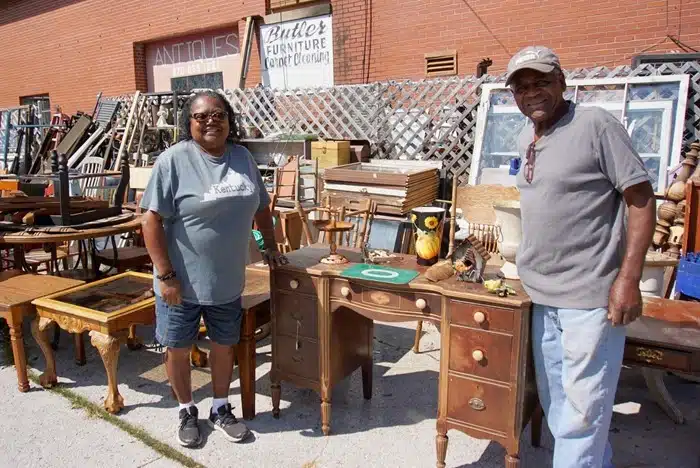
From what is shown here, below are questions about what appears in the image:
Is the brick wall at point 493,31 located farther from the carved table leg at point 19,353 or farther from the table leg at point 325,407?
the carved table leg at point 19,353

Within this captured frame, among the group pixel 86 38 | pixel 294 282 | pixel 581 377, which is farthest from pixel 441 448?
→ pixel 86 38

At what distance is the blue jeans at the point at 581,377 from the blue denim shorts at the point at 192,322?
1611mm

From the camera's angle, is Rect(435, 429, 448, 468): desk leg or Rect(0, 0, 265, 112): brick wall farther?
Rect(0, 0, 265, 112): brick wall

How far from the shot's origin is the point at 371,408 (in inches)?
132

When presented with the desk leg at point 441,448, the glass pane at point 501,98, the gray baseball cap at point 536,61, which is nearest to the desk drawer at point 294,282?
the desk leg at point 441,448

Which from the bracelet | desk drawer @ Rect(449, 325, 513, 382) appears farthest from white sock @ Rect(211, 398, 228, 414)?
desk drawer @ Rect(449, 325, 513, 382)

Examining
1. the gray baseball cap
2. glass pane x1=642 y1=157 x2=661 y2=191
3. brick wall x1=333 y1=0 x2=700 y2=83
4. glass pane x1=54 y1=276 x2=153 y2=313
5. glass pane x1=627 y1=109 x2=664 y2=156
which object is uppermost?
brick wall x1=333 y1=0 x2=700 y2=83

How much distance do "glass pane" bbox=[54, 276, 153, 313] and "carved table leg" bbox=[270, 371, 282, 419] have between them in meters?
1.13

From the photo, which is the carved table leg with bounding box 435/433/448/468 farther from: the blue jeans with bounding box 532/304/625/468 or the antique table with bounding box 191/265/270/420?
the antique table with bounding box 191/265/270/420

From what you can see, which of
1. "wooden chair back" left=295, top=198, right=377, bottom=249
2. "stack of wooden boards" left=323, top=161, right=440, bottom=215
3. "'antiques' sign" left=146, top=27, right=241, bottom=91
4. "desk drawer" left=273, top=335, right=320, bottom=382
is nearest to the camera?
"desk drawer" left=273, top=335, right=320, bottom=382

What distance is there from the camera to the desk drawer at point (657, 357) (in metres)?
2.33

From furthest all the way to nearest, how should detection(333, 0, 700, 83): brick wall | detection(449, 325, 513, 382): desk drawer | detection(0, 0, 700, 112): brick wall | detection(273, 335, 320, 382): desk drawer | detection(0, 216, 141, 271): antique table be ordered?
1. detection(0, 0, 700, 112): brick wall
2. detection(333, 0, 700, 83): brick wall
3. detection(0, 216, 141, 271): antique table
4. detection(273, 335, 320, 382): desk drawer
5. detection(449, 325, 513, 382): desk drawer

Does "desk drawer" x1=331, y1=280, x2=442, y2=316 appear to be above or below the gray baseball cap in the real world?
below

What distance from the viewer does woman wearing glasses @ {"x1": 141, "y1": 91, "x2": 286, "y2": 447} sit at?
2.66m
